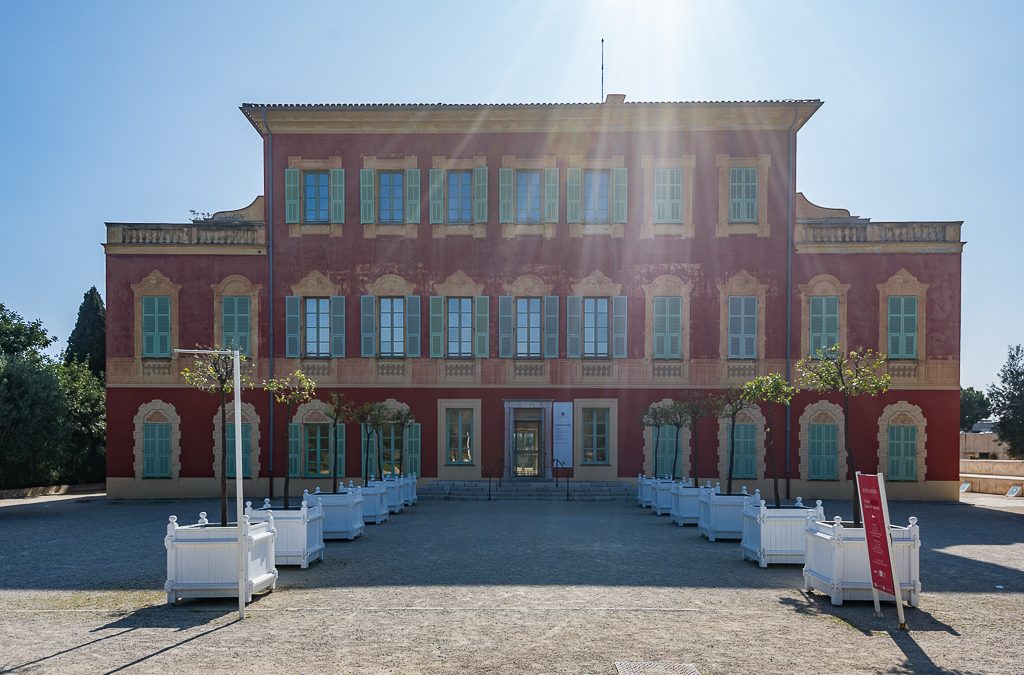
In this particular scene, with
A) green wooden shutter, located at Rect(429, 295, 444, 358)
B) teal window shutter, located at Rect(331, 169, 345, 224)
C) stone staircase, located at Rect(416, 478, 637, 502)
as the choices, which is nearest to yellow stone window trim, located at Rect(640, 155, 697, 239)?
green wooden shutter, located at Rect(429, 295, 444, 358)

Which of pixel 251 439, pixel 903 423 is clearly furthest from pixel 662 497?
pixel 251 439

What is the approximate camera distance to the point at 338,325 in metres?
27.6

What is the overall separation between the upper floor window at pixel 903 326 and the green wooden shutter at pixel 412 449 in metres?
14.8

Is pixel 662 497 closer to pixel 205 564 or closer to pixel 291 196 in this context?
pixel 205 564

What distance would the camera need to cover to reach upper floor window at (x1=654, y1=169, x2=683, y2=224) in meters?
27.5

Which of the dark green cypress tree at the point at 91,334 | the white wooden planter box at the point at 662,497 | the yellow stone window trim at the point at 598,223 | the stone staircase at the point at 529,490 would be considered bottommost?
the stone staircase at the point at 529,490

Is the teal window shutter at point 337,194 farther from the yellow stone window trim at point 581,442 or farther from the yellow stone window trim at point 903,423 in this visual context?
the yellow stone window trim at point 903,423

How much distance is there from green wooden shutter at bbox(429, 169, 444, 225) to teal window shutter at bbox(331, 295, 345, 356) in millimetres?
3880

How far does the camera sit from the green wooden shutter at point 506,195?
90.4ft

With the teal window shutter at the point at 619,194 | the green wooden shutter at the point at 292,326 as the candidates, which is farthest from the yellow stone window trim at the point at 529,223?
the green wooden shutter at the point at 292,326

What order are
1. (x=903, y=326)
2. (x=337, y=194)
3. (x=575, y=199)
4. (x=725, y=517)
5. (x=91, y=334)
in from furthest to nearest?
(x=91, y=334) < (x=337, y=194) < (x=575, y=199) < (x=903, y=326) < (x=725, y=517)

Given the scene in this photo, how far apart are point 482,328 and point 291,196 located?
7.44m

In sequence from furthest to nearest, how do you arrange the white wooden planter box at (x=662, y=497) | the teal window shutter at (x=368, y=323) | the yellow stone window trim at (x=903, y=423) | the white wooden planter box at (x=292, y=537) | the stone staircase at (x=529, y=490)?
the teal window shutter at (x=368, y=323)
the yellow stone window trim at (x=903, y=423)
the stone staircase at (x=529, y=490)
the white wooden planter box at (x=662, y=497)
the white wooden planter box at (x=292, y=537)

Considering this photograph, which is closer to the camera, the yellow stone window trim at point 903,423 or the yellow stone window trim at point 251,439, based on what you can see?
the yellow stone window trim at point 903,423
